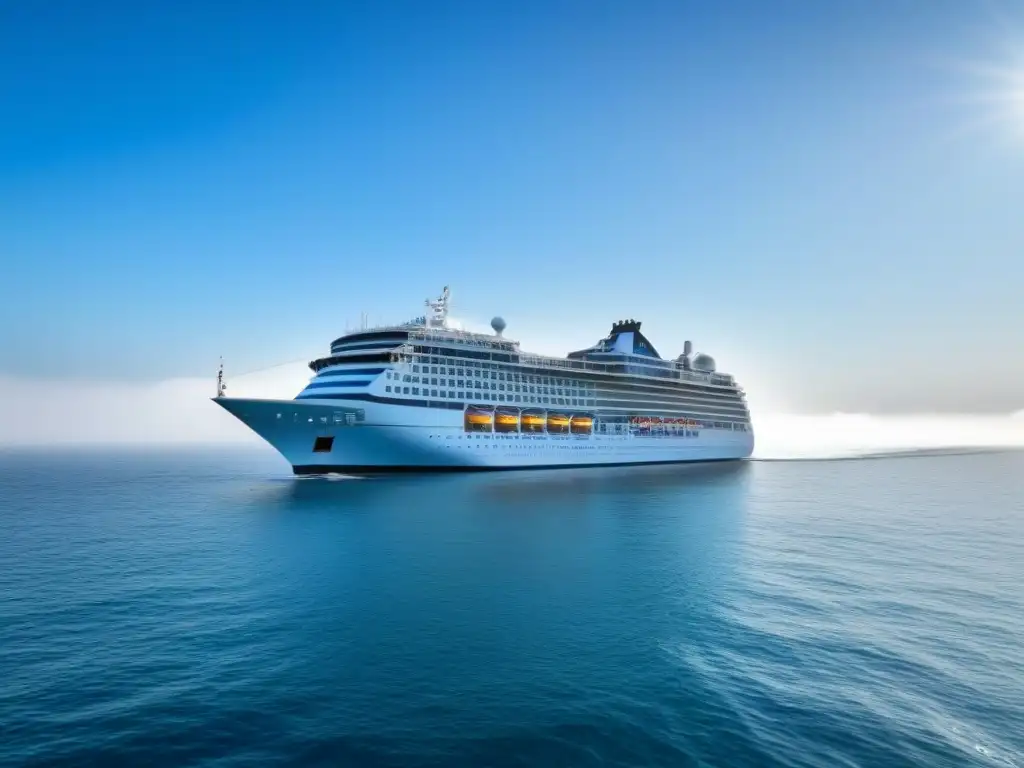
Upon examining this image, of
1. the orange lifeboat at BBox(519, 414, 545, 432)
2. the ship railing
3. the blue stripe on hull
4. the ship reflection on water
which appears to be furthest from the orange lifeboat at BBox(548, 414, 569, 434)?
the blue stripe on hull

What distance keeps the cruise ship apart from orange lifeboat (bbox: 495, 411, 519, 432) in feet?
0.62

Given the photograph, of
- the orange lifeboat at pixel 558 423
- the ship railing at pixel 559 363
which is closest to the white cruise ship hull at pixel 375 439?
the orange lifeboat at pixel 558 423

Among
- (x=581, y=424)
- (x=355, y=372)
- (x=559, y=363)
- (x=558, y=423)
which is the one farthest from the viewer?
(x=559, y=363)

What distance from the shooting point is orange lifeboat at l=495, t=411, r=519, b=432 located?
82.6 m

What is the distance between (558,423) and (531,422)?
628cm

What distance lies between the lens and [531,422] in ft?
289

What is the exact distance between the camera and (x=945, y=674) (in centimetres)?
1689

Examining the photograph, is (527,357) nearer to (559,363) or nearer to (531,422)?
(559,363)

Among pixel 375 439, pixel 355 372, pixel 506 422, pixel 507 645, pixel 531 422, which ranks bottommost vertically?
pixel 507 645

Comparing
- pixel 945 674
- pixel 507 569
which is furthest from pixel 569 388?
pixel 945 674

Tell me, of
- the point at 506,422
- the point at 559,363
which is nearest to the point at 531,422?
the point at 506,422

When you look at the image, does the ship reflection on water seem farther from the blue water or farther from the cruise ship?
the blue water

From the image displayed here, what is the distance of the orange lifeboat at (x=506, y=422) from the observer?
82.6 metres

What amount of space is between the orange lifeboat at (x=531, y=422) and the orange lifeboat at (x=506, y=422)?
105cm
